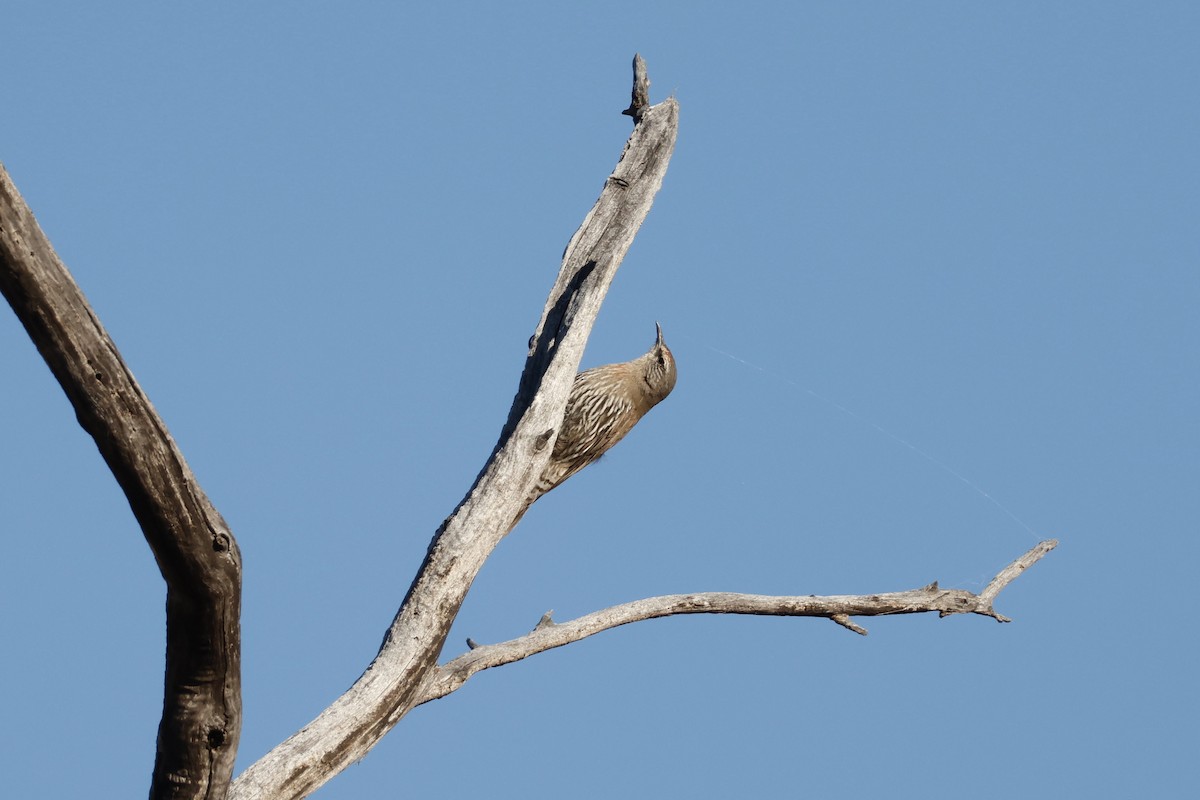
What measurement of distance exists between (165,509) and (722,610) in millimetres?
3053

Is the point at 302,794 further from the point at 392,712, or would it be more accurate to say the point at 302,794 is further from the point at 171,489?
the point at 171,489

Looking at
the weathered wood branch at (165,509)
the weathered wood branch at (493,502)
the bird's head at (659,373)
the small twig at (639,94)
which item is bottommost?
the weathered wood branch at (165,509)

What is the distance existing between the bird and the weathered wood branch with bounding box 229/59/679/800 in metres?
0.31

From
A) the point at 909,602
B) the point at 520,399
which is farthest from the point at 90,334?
the point at 909,602

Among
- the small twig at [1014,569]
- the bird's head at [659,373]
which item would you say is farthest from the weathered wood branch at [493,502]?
the small twig at [1014,569]

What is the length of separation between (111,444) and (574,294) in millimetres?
3025

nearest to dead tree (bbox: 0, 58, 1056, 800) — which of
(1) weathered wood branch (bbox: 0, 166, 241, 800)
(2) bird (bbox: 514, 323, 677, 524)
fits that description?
(1) weathered wood branch (bbox: 0, 166, 241, 800)

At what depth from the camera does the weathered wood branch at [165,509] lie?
319 cm

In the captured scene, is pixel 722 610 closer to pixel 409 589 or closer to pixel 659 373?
pixel 409 589

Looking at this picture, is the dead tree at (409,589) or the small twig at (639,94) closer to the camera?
the dead tree at (409,589)

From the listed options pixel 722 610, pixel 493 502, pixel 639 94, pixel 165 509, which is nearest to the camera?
pixel 165 509

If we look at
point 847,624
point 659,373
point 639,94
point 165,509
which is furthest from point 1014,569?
point 165,509

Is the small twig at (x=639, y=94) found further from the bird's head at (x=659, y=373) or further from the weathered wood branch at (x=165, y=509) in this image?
the weathered wood branch at (x=165, y=509)

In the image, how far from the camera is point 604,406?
6.77 m
